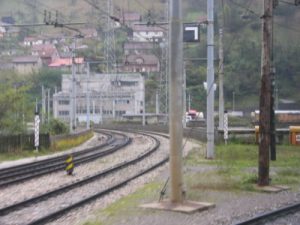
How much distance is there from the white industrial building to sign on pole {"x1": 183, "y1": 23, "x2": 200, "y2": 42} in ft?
254

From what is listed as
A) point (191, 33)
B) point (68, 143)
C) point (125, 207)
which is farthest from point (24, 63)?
point (125, 207)

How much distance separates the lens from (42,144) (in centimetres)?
4247

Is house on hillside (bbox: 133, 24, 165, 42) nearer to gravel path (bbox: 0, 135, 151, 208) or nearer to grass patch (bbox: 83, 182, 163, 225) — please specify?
gravel path (bbox: 0, 135, 151, 208)

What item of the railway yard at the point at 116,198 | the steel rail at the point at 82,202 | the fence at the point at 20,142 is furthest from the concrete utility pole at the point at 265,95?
the fence at the point at 20,142

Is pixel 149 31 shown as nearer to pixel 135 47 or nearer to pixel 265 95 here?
pixel 135 47

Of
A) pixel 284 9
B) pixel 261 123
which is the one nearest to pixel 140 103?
pixel 284 9

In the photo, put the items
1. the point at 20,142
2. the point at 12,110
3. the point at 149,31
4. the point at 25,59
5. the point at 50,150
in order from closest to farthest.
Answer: the point at 20,142, the point at 50,150, the point at 12,110, the point at 149,31, the point at 25,59

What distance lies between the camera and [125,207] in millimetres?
15281

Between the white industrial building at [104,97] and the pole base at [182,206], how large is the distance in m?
90.5

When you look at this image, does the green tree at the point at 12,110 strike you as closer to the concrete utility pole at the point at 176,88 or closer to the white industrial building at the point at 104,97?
the concrete utility pole at the point at 176,88

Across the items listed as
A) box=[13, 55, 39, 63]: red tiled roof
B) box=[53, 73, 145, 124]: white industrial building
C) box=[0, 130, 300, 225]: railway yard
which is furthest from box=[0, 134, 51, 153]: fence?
box=[13, 55, 39, 63]: red tiled roof

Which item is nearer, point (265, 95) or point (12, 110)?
point (265, 95)

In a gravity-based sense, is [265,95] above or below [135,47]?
below

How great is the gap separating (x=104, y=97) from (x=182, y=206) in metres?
103
